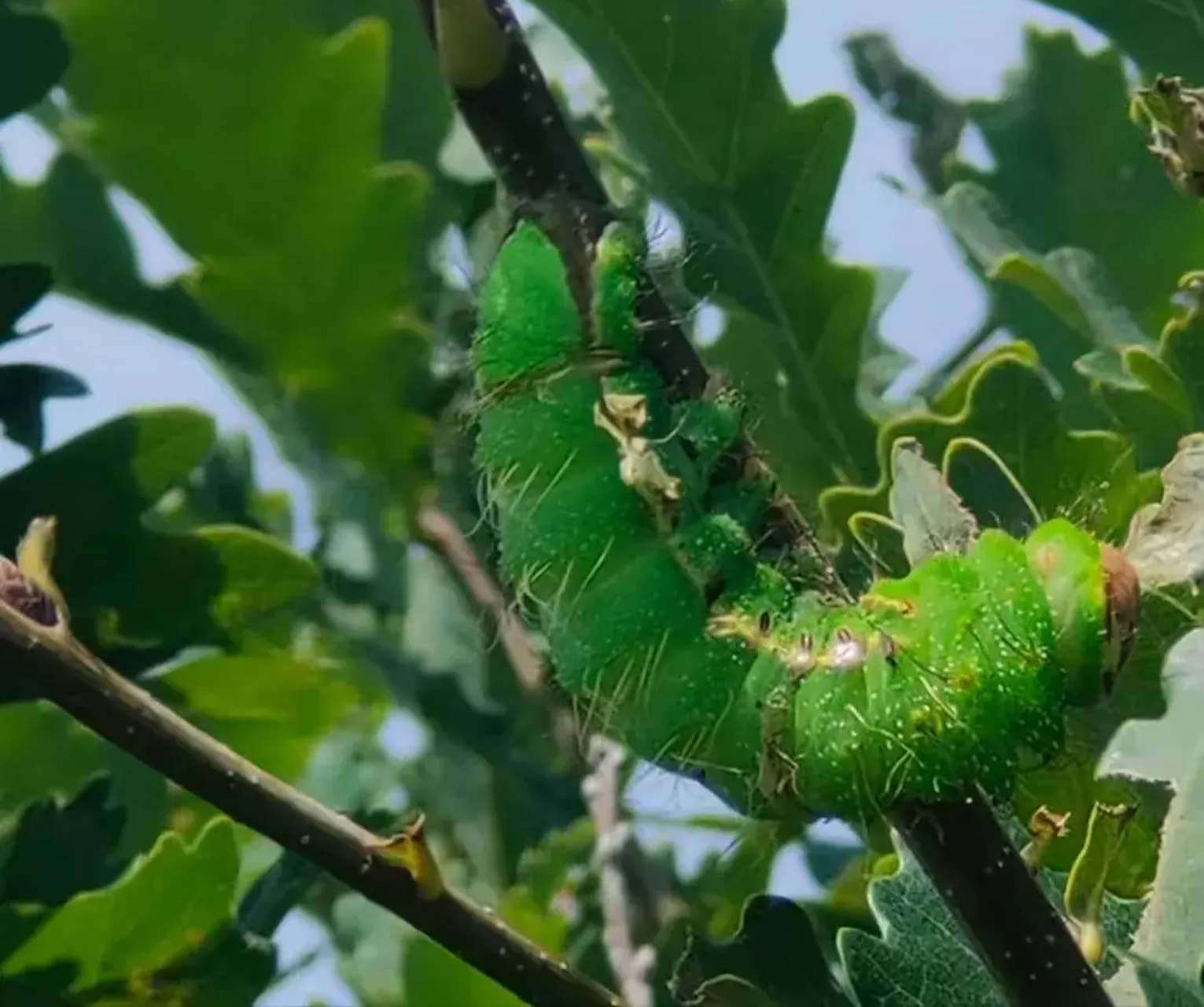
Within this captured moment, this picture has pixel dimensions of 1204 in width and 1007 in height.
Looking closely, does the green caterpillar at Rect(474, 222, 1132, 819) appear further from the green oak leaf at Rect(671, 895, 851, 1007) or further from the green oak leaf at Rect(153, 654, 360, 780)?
the green oak leaf at Rect(153, 654, 360, 780)

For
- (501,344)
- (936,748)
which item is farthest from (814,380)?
(936,748)

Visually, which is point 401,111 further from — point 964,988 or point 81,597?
point 964,988

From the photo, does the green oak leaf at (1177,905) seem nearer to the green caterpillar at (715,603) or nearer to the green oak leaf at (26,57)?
the green caterpillar at (715,603)

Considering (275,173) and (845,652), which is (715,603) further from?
(275,173)

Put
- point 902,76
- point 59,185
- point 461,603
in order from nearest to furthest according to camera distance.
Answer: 1. point 59,185
2. point 902,76
3. point 461,603

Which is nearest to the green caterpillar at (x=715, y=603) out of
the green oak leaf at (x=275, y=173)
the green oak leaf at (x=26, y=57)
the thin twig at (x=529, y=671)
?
the green oak leaf at (x=26, y=57)

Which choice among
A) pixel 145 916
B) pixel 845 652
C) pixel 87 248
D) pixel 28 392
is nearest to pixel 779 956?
pixel 845 652

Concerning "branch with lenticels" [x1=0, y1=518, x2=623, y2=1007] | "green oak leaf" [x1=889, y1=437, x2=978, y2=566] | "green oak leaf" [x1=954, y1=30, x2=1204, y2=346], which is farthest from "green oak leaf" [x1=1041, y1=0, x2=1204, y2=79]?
"branch with lenticels" [x1=0, y1=518, x2=623, y2=1007]
